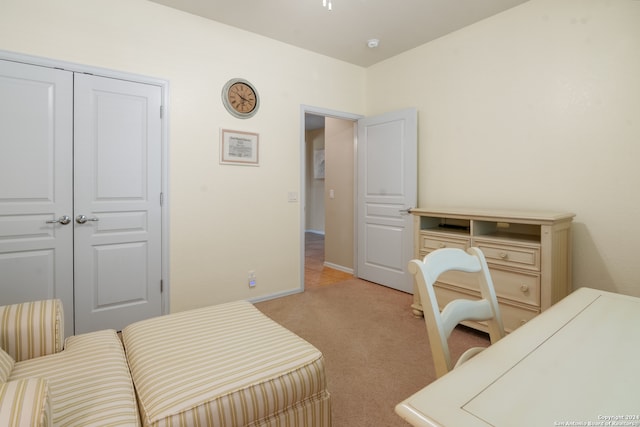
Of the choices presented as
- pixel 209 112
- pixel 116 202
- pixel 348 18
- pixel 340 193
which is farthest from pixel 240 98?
pixel 340 193

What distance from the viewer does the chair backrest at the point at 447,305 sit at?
3.06 feet

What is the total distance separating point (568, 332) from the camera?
86 centimetres

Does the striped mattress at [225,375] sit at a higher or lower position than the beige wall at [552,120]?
lower

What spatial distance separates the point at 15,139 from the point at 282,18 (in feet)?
7.43

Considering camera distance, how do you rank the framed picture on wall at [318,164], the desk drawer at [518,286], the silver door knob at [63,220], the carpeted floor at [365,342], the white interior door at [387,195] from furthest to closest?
the framed picture on wall at [318,164] → the white interior door at [387,195] → the silver door knob at [63,220] → the desk drawer at [518,286] → the carpeted floor at [365,342]

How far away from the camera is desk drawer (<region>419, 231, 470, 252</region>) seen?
2594 millimetres

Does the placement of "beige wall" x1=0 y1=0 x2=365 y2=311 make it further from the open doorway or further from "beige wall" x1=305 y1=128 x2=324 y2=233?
"beige wall" x1=305 y1=128 x2=324 y2=233

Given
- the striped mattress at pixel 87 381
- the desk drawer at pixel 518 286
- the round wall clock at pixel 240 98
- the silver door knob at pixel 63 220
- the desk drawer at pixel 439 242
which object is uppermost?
the round wall clock at pixel 240 98

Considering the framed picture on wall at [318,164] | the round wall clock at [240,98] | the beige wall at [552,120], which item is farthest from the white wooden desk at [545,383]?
the framed picture on wall at [318,164]

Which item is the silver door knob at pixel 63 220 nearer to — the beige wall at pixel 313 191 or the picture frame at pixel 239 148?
the picture frame at pixel 239 148

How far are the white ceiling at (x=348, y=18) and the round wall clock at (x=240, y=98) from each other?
0.55 m

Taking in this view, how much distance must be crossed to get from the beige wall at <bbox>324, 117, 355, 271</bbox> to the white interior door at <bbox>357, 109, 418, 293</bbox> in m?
0.39

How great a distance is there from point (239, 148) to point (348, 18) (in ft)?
5.12

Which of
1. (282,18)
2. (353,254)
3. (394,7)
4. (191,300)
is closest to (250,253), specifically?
(191,300)
